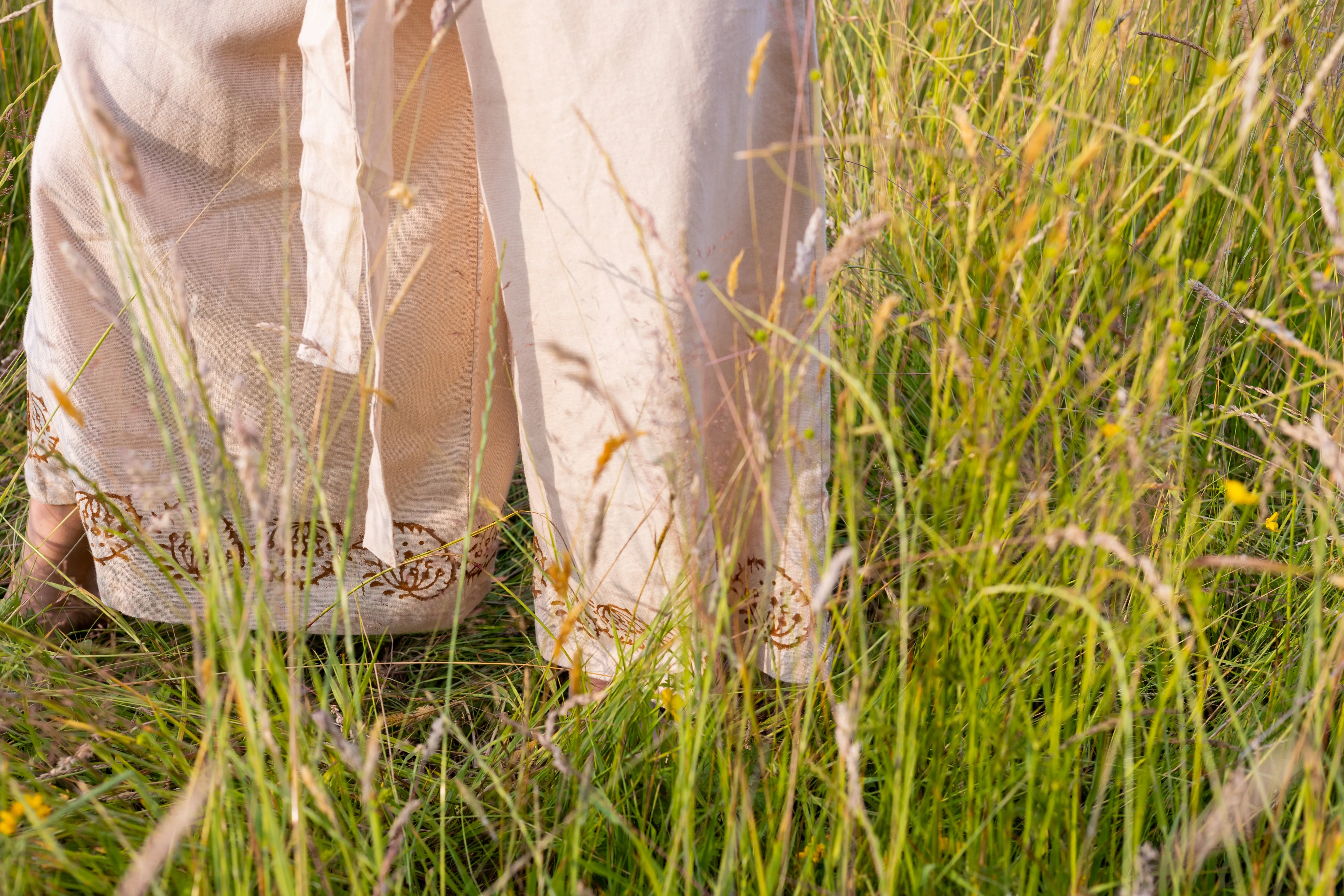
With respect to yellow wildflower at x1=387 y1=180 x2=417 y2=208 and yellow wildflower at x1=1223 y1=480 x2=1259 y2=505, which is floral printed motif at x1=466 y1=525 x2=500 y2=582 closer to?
yellow wildflower at x1=387 y1=180 x2=417 y2=208

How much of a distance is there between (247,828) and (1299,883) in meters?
0.74

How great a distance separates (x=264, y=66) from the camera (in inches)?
43.4

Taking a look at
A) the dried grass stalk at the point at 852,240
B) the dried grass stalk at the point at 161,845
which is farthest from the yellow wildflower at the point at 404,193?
the dried grass stalk at the point at 161,845

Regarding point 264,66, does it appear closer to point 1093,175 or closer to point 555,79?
point 555,79

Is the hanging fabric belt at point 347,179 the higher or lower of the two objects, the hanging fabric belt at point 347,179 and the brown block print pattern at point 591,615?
the higher

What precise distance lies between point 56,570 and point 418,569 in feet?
1.51

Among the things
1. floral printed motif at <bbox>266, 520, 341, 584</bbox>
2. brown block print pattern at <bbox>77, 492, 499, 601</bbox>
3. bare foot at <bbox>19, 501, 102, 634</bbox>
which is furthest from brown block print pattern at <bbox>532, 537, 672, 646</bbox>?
bare foot at <bbox>19, 501, 102, 634</bbox>

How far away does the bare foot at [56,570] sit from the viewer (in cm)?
132

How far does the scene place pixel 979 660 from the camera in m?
0.75

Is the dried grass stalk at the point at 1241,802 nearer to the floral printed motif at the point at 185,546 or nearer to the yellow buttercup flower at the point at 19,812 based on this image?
the yellow buttercup flower at the point at 19,812

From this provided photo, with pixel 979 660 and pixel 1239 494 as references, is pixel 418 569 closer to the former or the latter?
pixel 979 660

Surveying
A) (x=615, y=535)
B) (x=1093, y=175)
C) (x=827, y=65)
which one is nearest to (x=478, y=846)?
(x=615, y=535)

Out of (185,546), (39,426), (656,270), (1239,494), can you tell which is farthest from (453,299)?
(1239,494)

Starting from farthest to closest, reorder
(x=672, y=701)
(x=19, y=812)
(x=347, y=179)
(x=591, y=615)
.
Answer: (x=591, y=615) < (x=347, y=179) < (x=672, y=701) < (x=19, y=812)
